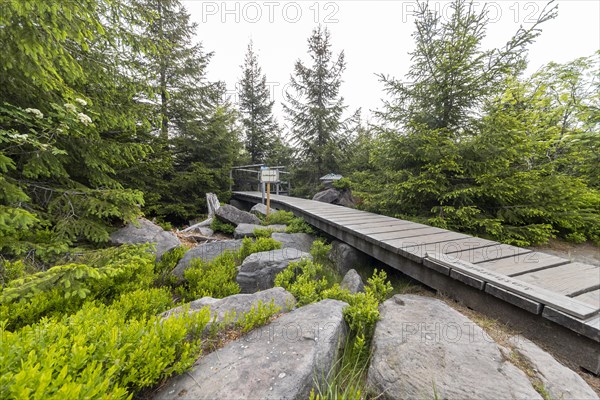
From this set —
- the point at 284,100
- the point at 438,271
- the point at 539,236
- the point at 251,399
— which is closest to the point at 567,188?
the point at 539,236

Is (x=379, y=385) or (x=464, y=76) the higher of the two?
(x=464, y=76)

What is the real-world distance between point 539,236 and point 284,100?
1137cm

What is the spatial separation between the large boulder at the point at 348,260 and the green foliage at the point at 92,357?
9.26 feet

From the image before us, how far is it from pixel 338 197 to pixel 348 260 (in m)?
5.71

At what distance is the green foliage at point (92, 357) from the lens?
2.95 ft

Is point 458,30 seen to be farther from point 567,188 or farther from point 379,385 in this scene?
point 379,385

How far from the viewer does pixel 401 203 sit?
16.6 feet

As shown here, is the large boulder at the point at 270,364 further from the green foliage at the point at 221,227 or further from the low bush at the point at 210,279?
the green foliage at the point at 221,227

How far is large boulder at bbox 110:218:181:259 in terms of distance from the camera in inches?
156

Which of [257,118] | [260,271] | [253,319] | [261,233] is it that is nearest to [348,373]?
[253,319]

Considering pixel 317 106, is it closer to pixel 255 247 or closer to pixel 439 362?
pixel 255 247

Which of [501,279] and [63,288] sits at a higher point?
[501,279]

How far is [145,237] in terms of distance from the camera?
4.16 metres

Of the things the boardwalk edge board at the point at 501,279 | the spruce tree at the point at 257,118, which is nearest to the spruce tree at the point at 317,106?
the spruce tree at the point at 257,118
